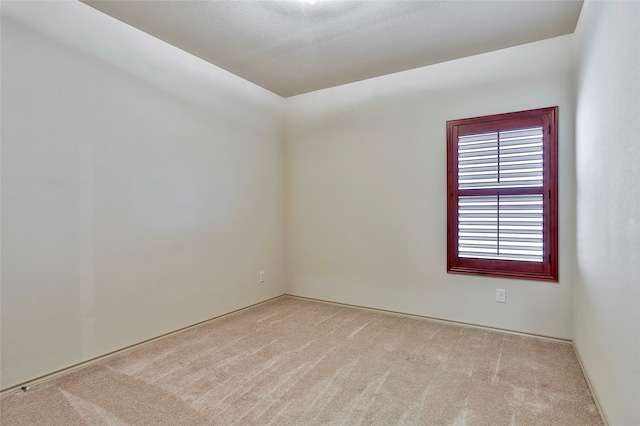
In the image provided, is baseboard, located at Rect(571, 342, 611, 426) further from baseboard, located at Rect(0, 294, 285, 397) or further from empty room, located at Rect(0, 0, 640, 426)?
baseboard, located at Rect(0, 294, 285, 397)

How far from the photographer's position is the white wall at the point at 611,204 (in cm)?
132

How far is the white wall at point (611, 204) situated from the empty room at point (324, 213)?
0.02 meters

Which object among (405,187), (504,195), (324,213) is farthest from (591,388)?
(324,213)

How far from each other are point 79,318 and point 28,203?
0.85 meters

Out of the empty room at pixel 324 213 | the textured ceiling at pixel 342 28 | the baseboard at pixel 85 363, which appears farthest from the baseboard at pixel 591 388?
the baseboard at pixel 85 363

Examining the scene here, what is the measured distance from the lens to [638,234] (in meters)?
1.27

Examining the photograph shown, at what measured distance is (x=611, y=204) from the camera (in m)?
1.63

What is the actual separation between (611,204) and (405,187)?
195 cm

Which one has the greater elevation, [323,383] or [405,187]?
[405,187]

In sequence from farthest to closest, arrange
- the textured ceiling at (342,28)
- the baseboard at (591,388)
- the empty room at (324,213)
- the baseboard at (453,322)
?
the baseboard at (453,322)
the textured ceiling at (342,28)
the empty room at (324,213)
the baseboard at (591,388)

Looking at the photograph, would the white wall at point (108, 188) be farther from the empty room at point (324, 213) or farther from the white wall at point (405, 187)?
the white wall at point (405, 187)

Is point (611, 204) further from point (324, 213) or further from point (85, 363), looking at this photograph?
point (85, 363)

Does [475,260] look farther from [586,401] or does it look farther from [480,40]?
[480,40]

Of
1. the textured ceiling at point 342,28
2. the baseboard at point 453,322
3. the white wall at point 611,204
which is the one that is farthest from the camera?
the baseboard at point 453,322
